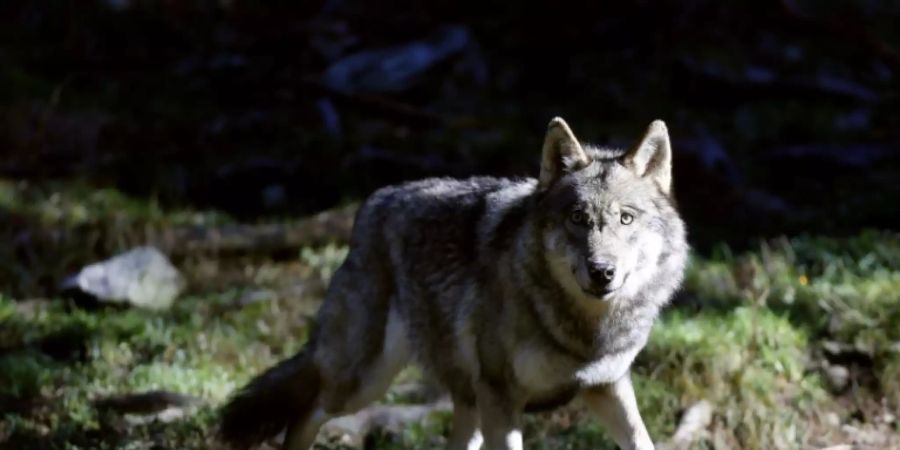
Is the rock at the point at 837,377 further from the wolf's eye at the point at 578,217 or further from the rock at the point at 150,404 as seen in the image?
the rock at the point at 150,404

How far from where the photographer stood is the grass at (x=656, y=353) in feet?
21.5

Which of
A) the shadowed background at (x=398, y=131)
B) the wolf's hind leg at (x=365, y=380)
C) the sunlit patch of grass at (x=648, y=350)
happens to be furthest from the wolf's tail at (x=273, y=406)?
the shadowed background at (x=398, y=131)

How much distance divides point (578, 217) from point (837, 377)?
279 centimetres

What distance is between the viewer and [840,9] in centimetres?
1714

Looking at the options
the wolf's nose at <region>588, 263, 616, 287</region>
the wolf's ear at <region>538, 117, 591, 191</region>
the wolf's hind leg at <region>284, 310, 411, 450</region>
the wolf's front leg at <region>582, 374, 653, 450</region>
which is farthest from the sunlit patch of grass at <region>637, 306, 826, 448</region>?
the wolf's nose at <region>588, 263, 616, 287</region>

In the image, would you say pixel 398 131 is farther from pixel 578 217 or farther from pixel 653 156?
pixel 578 217

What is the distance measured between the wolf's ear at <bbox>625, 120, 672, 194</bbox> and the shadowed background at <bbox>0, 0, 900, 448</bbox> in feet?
5.88

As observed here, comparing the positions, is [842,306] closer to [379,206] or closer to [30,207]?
[379,206]

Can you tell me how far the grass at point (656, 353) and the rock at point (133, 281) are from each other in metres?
0.14

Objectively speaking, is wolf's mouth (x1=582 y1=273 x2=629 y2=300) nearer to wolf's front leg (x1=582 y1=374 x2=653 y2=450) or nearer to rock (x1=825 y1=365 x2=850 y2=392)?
wolf's front leg (x1=582 y1=374 x2=653 y2=450)

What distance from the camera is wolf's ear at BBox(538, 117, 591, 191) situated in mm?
5059

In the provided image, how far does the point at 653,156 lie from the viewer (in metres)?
5.04

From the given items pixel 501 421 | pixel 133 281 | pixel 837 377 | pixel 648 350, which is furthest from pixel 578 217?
pixel 133 281

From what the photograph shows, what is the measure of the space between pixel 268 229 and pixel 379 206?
4.31 meters
